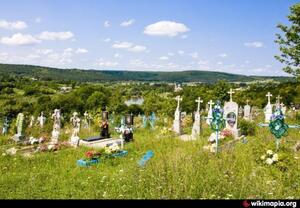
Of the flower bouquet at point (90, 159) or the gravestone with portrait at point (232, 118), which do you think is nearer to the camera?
the flower bouquet at point (90, 159)

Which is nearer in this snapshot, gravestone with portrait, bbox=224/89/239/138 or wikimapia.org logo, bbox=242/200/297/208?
wikimapia.org logo, bbox=242/200/297/208

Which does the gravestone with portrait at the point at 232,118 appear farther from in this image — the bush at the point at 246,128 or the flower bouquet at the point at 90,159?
the flower bouquet at the point at 90,159

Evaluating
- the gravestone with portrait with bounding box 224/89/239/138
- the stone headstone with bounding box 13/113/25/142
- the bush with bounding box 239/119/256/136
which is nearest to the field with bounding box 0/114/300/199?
the gravestone with portrait with bounding box 224/89/239/138

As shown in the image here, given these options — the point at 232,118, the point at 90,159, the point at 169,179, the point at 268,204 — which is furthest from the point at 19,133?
the point at 268,204

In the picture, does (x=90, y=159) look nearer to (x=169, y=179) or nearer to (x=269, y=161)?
(x=169, y=179)

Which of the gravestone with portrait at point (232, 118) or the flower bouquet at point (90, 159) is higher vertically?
the gravestone with portrait at point (232, 118)

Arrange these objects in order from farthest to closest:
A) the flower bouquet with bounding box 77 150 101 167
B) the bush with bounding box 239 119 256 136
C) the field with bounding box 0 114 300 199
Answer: the bush with bounding box 239 119 256 136, the flower bouquet with bounding box 77 150 101 167, the field with bounding box 0 114 300 199

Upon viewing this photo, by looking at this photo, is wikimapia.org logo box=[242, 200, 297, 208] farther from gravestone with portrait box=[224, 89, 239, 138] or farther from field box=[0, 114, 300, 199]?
gravestone with portrait box=[224, 89, 239, 138]

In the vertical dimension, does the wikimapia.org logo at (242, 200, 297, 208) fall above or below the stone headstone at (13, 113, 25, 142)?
above

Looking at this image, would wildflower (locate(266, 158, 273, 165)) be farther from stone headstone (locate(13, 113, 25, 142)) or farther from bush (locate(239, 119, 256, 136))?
stone headstone (locate(13, 113, 25, 142))

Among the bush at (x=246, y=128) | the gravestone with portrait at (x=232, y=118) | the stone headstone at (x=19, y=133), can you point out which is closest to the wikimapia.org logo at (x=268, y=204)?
the gravestone with portrait at (x=232, y=118)

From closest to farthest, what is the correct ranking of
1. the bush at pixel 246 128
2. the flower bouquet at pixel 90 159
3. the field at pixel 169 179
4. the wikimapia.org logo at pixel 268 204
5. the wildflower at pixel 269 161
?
1. the wikimapia.org logo at pixel 268 204
2. the field at pixel 169 179
3. the wildflower at pixel 269 161
4. the flower bouquet at pixel 90 159
5. the bush at pixel 246 128

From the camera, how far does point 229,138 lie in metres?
16.1

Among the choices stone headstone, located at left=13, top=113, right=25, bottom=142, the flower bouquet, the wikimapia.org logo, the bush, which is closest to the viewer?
the wikimapia.org logo
